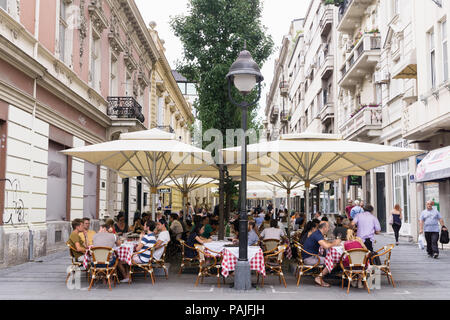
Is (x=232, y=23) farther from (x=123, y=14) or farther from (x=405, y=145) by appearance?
(x=405, y=145)

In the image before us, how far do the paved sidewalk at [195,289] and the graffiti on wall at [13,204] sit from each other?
1230mm

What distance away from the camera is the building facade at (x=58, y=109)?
11.9 metres

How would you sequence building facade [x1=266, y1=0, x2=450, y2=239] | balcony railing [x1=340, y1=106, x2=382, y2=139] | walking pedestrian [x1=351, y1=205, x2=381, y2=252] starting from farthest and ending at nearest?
balcony railing [x1=340, y1=106, x2=382, y2=139], building facade [x1=266, y1=0, x2=450, y2=239], walking pedestrian [x1=351, y1=205, x2=381, y2=252]

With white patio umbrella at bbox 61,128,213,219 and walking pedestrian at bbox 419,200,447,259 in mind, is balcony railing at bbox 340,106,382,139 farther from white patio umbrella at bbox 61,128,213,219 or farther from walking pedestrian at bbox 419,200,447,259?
white patio umbrella at bbox 61,128,213,219

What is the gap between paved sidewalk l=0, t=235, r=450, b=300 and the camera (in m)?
8.10

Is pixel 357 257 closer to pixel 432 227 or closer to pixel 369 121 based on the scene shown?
pixel 432 227

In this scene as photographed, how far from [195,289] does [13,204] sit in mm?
5768

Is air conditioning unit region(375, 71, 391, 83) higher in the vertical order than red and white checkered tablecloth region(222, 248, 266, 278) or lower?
higher

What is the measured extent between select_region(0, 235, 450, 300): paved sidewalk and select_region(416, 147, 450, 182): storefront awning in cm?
494

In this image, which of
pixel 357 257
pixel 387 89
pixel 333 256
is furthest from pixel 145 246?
pixel 387 89

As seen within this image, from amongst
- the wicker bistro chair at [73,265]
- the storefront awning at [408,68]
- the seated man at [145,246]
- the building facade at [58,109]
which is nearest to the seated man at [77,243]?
the wicker bistro chair at [73,265]

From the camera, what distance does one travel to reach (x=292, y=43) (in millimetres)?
57250

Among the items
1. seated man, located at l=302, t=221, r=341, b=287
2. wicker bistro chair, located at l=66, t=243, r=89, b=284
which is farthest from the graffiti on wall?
seated man, located at l=302, t=221, r=341, b=287

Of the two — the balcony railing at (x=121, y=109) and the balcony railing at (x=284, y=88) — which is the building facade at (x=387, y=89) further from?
the balcony railing at (x=284, y=88)
